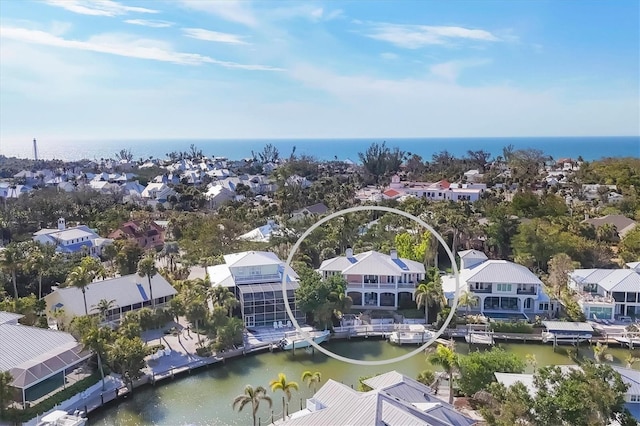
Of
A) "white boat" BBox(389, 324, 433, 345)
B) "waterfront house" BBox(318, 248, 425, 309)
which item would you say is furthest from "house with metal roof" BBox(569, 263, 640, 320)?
"white boat" BBox(389, 324, 433, 345)

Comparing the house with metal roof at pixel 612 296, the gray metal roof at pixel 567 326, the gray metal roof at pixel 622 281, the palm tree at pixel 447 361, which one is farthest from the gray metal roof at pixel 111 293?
the gray metal roof at pixel 622 281

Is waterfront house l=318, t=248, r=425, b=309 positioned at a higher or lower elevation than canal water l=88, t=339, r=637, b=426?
higher

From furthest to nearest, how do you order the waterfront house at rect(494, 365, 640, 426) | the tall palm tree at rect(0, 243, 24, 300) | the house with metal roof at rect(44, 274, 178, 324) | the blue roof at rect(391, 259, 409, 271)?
the blue roof at rect(391, 259, 409, 271)
the tall palm tree at rect(0, 243, 24, 300)
the house with metal roof at rect(44, 274, 178, 324)
the waterfront house at rect(494, 365, 640, 426)

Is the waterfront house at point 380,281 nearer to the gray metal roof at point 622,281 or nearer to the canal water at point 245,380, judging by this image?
the canal water at point 245,380

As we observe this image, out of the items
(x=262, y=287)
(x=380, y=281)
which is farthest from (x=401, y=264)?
(x=262, y=287)

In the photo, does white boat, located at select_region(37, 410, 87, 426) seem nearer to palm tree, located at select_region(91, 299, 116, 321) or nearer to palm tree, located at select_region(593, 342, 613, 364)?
palm tree, located at select_region(91, 299, 116, 321)

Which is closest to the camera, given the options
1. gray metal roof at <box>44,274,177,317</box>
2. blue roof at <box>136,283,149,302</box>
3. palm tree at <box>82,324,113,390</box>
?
palm tree at <box>82,324,113,390</box>

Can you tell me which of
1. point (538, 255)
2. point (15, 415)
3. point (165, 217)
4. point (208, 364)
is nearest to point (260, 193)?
point (165, 217)
